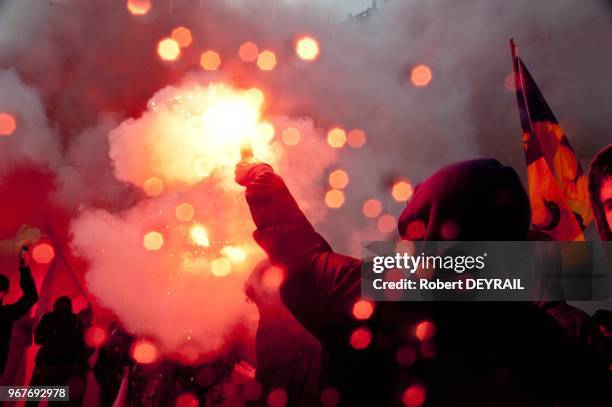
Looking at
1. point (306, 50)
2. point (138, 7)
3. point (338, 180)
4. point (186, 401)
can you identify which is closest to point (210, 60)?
point (138, 7)

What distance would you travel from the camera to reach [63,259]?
474 cm

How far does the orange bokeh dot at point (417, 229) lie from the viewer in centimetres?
169

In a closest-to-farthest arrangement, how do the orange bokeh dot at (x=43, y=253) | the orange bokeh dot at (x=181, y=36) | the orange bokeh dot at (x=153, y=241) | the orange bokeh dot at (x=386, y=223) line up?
the orange bokeh dot at (x=43, y=253) < the orange bokeh dot at (x=153, y=241) < the orange bokeh dot at (x=386, y=223) < the orange bokeh dot at (x=181, y=36)

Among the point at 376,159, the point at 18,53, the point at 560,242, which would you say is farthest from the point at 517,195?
the point at 18,53

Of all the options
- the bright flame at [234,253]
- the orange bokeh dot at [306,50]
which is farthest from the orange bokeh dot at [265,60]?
the bright flame at [234,253]

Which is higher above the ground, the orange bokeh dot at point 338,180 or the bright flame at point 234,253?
the orange bokeh dot at point 338,180

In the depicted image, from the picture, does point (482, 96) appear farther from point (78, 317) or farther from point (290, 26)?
point (78, 317)

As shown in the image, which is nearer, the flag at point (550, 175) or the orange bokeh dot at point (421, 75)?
the flag at point (550, 175)

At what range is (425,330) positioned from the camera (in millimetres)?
1669

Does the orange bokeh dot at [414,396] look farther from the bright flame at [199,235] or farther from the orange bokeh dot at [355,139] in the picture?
the orange bokeh dot at [355,139]

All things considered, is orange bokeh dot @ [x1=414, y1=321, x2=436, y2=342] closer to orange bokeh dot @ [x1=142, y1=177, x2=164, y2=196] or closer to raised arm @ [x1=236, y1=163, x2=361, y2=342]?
raised arm @ [x1=236, y1=163, x2=361, y2=342]

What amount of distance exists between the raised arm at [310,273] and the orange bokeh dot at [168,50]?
449cm

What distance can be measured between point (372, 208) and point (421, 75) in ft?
6.27

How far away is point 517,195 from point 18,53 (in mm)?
5756
